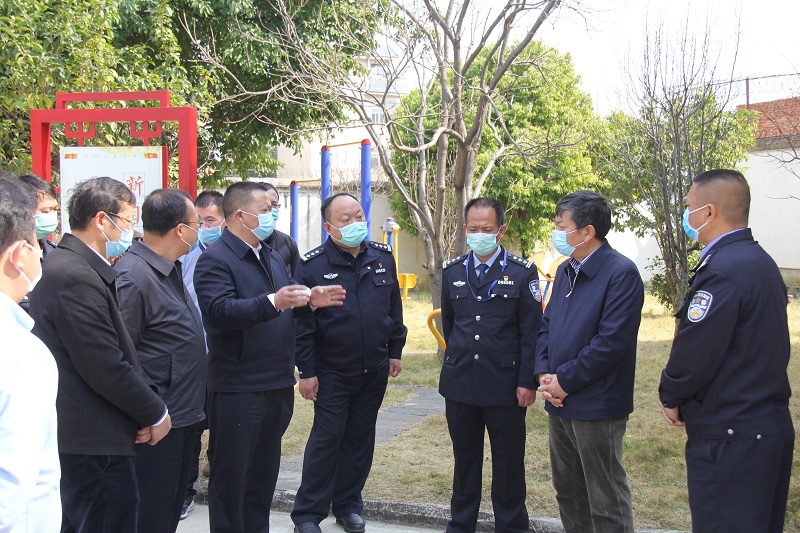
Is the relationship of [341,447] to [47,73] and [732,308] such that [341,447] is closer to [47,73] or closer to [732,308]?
[732,308]

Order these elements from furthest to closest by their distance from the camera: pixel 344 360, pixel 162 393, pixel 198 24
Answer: pixel 198 24
pixel 344 360
pixel 162 393

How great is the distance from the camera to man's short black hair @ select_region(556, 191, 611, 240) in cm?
396

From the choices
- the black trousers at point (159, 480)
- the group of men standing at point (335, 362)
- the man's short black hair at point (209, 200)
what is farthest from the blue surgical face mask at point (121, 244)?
the man's short black hair at point (209, 200)

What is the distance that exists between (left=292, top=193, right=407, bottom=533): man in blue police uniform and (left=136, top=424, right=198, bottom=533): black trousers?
118cm

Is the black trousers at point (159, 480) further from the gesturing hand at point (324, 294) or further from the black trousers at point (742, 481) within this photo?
the black trousers at point (742, 481)

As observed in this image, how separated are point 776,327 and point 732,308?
0.22 m

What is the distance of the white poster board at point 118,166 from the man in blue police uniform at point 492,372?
2826mm

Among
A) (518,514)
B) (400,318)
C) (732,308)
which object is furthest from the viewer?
(400,318)

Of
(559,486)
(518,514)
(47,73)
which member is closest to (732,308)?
(559,486)

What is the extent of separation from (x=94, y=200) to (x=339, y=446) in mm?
2272

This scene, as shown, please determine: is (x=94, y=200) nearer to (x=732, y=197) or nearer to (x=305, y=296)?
(x=305, y=296)

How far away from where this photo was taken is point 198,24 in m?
12.3

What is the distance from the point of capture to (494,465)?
434 centimetres

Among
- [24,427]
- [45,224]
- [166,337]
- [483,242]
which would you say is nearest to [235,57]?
[45,224]
